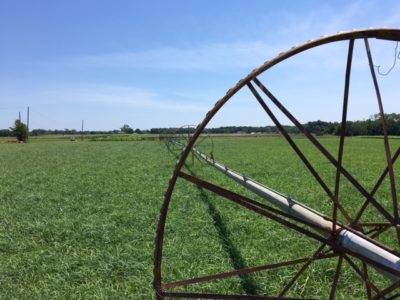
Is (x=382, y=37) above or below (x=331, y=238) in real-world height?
above

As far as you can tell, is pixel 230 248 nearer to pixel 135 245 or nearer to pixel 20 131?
pixel 135 245

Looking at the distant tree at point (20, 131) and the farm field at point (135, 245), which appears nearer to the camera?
the farm field at point (135, 245)

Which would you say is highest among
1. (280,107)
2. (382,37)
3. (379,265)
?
(382,37)

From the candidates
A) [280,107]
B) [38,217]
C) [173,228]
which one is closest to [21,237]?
[38,217]

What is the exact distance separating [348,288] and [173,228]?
9.95 ft

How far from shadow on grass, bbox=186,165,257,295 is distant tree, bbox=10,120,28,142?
7801cm

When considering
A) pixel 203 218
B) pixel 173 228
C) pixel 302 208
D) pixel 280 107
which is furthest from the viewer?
pixel 203 218

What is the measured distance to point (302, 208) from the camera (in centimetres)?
276

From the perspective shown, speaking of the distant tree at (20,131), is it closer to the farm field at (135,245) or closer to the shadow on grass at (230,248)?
the farm field at (135,245)

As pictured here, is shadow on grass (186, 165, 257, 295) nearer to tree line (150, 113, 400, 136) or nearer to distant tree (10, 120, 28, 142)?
tree line (150, 113, 400, 136)

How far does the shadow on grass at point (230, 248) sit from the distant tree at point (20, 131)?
7801 cm

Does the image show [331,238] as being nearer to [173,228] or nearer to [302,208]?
[302,208]

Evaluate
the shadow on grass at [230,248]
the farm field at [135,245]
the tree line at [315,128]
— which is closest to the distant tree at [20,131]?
the tree line at [315,128]

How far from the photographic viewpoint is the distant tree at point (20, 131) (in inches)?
3073
